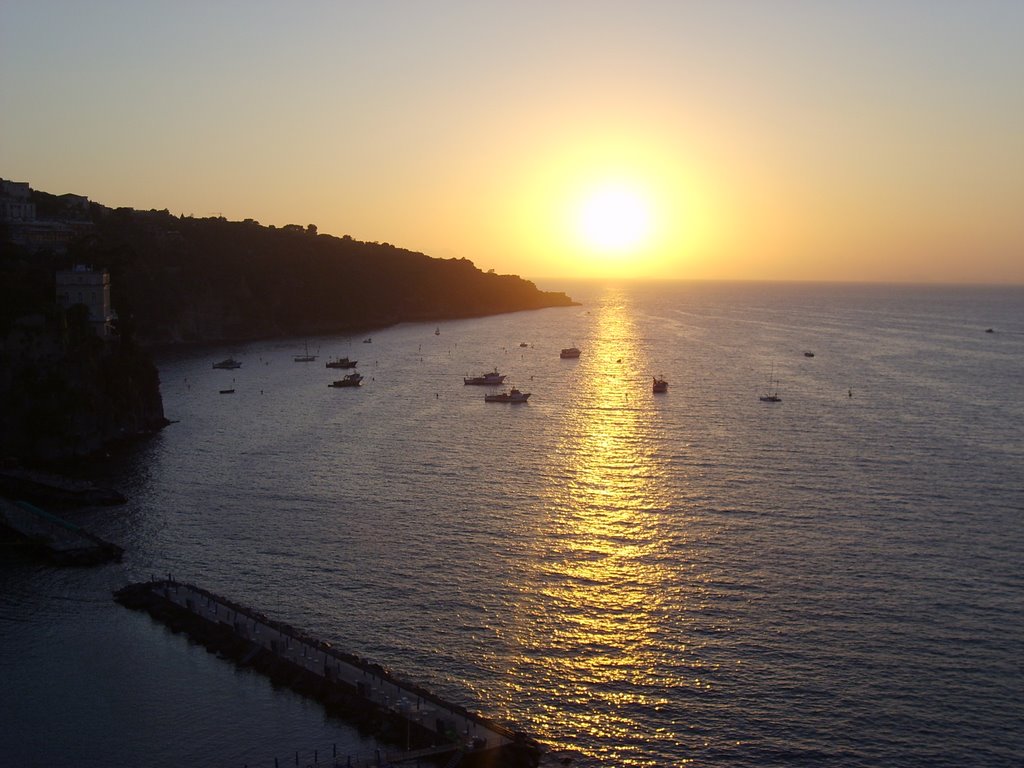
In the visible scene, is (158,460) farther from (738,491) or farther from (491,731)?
(491,731)

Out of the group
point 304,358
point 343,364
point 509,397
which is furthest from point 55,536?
point 304,358

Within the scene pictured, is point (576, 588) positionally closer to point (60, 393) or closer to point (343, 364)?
point (60, 393)

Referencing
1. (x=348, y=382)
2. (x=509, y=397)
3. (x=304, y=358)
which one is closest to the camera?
(x=509, y=397)

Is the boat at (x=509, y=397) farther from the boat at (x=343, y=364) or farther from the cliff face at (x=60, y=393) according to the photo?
the cliff face at (x=60, y=393)

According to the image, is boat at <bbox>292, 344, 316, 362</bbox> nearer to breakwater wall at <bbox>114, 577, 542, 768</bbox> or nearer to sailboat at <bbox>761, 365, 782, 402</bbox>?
sailboat at <bbox>761, 365, 782, 402</bbox>

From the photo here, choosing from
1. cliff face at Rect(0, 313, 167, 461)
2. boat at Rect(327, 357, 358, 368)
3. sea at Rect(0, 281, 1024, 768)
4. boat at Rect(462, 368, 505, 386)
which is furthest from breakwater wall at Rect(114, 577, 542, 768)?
boat at Rect(327, 357, 358, 368)

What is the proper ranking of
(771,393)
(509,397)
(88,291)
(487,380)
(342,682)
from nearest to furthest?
(342,682) < (88,291) < (509,397) < (771,393) < (487,380)

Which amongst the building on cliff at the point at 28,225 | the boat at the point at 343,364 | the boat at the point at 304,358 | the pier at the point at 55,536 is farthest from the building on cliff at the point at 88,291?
the boat at the point at 304,358
